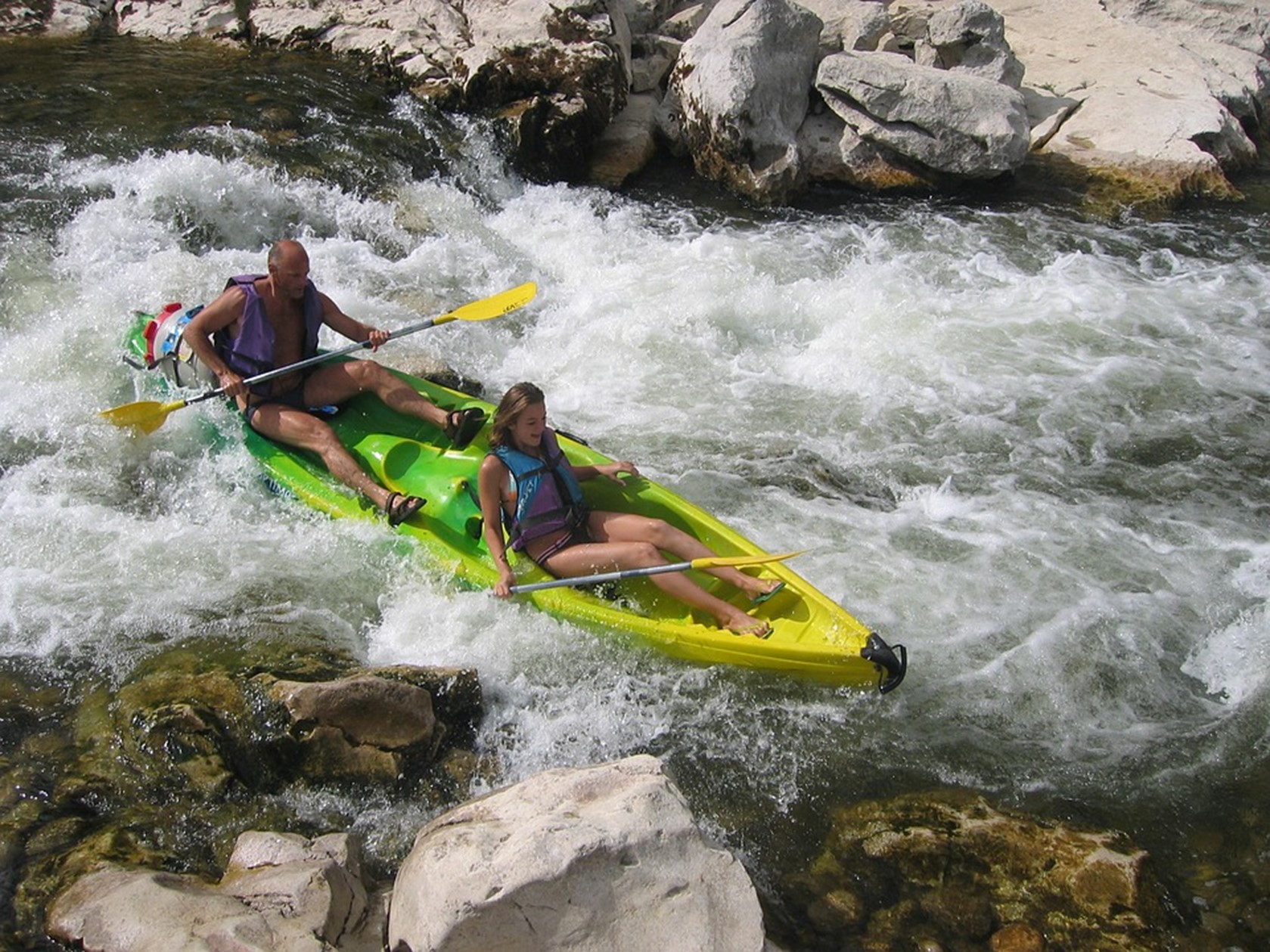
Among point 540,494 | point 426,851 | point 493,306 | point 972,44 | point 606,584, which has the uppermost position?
point 972,44

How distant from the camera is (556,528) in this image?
4.36 metres

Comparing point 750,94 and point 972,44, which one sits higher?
point 972,44

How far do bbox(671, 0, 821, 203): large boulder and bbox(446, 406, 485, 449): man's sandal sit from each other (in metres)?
4.49

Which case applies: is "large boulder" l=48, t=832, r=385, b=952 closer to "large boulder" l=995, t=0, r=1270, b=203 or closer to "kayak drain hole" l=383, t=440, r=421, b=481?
"kayak drain hole" l=383, t=440, r=421, b=481

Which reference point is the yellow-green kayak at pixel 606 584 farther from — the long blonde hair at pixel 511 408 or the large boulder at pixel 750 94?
the large boulder at pixel 750 94

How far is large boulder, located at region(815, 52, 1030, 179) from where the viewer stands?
838cm

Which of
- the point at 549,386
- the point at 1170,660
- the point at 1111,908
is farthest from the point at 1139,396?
the point at 1111,908

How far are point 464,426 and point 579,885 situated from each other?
2.48 metres

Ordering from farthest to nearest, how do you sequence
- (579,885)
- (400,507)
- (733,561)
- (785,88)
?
(785,88) → (400,507) → (733,561) → (579,885)

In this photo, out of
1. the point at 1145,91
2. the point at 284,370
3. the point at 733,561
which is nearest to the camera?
the point at 733,561

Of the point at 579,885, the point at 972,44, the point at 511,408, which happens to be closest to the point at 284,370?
the point at 511,408

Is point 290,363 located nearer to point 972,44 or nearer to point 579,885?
point 579,885

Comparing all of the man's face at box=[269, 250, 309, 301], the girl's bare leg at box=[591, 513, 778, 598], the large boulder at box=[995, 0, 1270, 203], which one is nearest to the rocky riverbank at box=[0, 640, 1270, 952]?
the girl's bare leg at box=[591, 513, 778, 598]

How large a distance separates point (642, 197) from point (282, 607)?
5.19 meters
